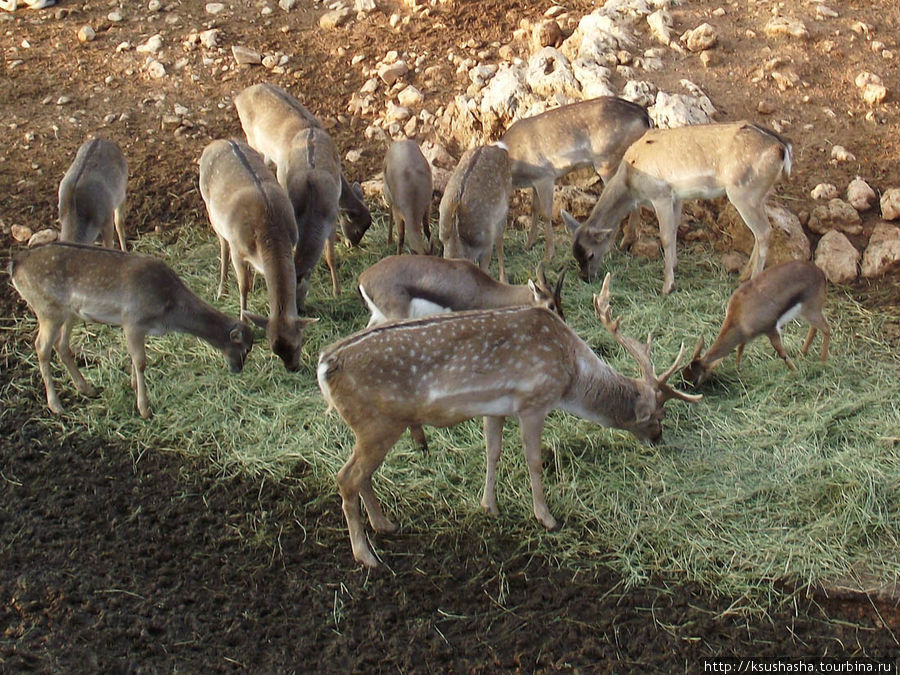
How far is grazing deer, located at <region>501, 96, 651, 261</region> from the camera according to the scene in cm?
973

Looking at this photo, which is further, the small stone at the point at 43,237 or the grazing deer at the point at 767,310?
the small stone at the point at 43,237

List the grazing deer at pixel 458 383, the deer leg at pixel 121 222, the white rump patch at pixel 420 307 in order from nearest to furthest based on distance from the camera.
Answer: the grazing deer at pixel 458 383
the white rump patch at pixel 420 307
the deer leg at pixel 121 222

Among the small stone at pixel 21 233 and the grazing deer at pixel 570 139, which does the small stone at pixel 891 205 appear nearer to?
the grazing deer at pixel 570 139

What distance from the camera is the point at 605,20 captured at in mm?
10914

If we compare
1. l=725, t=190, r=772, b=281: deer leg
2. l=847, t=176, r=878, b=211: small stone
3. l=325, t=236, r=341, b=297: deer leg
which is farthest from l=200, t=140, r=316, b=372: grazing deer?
l=847, t=176, r=878, b=211: small stone

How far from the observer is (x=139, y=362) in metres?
7.54

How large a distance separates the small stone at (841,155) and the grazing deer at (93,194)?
6.83m

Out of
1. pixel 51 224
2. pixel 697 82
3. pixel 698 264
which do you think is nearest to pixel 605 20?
Answer: pixel 697 82

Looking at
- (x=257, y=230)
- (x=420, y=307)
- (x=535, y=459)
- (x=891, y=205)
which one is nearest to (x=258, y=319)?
(x=257, y=230)

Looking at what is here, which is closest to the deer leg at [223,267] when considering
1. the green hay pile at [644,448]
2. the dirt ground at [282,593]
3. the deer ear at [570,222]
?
the green hay pile at [644,448]

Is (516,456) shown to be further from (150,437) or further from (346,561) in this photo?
(150,437)

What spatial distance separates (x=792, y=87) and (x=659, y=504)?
5767 mm

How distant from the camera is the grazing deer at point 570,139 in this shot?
31.9ft

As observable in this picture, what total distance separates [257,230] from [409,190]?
166 centimetres
